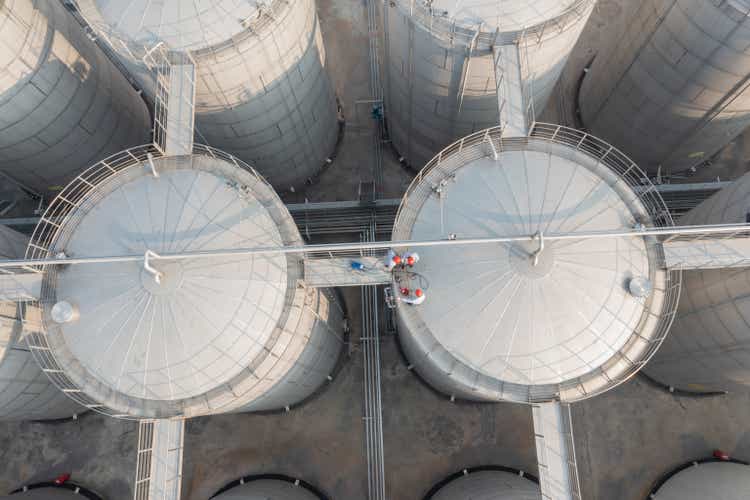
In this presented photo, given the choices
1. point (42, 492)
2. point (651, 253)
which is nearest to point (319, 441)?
point (42, 492)

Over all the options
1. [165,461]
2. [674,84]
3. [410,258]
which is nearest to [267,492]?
[165,461]

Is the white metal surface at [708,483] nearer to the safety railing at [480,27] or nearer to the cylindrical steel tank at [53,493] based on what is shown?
the safety railing at [480,27]

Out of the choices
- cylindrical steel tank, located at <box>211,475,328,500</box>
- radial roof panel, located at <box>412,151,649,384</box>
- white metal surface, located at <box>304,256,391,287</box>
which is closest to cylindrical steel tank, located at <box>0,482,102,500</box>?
cylindrical steel tank, located at <box>211,475,328,500</box>

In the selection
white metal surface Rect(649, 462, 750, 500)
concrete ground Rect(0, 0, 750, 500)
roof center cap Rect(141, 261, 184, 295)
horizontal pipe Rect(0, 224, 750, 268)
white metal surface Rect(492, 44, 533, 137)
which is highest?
white metal surface Rect(492, 44, 533, 137)

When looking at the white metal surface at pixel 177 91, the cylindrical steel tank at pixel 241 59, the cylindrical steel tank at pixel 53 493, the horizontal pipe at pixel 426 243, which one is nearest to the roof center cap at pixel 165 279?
the horizontal pipe at pixel 426 243

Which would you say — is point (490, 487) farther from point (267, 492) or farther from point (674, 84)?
point (674, 84)

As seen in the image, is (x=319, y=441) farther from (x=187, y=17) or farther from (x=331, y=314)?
(x=187, y=17)

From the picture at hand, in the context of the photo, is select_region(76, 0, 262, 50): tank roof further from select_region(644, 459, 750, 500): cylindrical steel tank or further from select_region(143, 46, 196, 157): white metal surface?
select_region(644, 459, 750, 500): cylindrical steel tank
